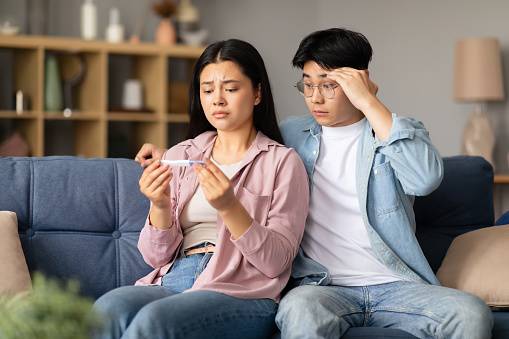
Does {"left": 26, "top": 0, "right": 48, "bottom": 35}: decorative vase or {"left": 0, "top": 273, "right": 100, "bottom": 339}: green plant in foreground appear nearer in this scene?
{"left": 0, "top": 273, "right": 100, "bottom": 339}: green plant in foreground

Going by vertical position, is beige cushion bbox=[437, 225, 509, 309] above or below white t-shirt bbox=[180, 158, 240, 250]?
below

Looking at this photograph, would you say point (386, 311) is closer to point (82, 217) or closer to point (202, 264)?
point (202, 264)

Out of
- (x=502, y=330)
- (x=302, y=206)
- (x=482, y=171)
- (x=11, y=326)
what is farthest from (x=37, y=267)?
(x=482, y=171)

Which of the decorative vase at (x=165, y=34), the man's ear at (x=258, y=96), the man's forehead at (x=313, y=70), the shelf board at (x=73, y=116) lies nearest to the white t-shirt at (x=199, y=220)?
the man's ear at (x=258, y=96)

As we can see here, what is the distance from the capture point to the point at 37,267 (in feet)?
6.17

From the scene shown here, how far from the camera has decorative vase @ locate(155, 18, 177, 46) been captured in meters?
4.62

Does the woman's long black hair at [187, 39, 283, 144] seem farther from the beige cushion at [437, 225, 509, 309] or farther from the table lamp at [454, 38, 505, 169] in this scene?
the table lamp at [454, 38, 505, 169]

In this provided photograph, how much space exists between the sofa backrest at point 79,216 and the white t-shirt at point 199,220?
264 mm

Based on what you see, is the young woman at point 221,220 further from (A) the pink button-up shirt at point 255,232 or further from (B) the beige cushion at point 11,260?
(B) the beige cushion at point 11,260

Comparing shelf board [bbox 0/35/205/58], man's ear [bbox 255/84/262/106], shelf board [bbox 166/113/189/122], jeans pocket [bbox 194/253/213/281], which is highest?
shelf board [bbox 0/35/205/58]

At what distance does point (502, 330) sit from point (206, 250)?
2.66 ft

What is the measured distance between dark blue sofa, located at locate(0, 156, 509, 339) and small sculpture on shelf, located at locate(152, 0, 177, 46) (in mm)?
2695

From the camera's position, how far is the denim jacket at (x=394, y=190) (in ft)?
5.59

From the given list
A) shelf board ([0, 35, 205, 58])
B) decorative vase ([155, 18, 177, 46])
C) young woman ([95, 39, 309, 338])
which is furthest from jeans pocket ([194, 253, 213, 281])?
decorative vase ([155, 18, 177, 46])
